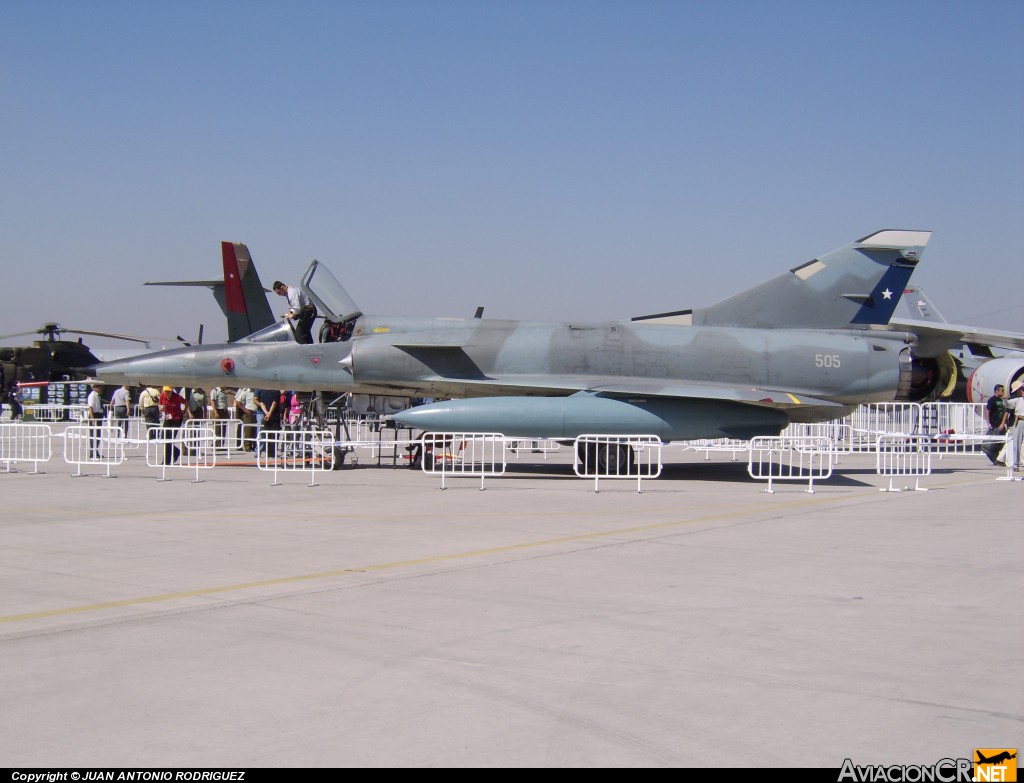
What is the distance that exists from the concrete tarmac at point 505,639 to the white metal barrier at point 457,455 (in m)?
3.90

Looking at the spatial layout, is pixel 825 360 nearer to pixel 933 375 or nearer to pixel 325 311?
pixel 933 375

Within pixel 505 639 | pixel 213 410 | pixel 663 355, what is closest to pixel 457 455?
pixel 663 355

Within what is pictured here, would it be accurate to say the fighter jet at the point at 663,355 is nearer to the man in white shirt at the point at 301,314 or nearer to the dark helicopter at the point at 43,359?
the man in white shirt at the point at 301,314

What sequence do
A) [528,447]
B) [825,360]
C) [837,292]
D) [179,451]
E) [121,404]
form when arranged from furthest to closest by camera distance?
[121,404] < [528,447] < [179,451] < [837,292] < [825,360]

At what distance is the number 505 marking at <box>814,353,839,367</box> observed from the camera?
653 inches

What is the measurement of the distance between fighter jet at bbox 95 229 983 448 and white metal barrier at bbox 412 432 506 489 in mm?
1012

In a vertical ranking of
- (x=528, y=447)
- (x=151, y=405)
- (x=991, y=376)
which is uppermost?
(x=991, y=376)

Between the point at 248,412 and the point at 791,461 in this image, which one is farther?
the point at 248,412

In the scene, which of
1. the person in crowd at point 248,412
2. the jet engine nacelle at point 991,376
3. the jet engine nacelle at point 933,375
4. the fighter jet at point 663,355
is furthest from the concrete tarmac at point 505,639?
the jet engine nacelle at point 991,376

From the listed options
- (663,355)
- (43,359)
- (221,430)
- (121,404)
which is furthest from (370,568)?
(43,359)

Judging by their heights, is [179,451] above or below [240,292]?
below

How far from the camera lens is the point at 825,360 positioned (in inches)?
654

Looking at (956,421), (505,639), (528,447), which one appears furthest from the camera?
(956,421)

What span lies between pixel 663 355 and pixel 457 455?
4.55 metres
